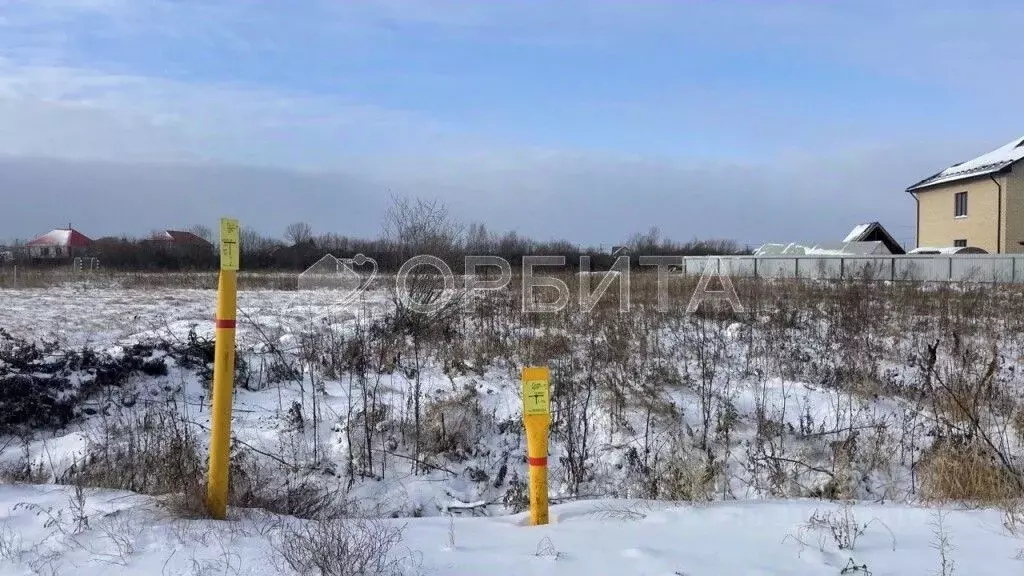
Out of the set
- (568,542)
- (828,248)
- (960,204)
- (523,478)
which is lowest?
(523,478)

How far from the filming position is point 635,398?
7.81m

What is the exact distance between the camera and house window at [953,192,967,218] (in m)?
35.7

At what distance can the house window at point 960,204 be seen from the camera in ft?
117

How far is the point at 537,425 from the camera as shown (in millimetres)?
3932

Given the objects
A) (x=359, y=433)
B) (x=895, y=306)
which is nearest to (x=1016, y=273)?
(x=895, y=306)

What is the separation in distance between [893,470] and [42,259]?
2098 inches

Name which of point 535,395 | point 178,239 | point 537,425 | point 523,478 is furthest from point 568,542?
point 178,239

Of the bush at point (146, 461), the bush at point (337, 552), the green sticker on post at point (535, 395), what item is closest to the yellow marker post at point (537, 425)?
the green sticker on post at point (535, 395)

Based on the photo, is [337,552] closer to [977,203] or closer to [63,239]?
[977,203]

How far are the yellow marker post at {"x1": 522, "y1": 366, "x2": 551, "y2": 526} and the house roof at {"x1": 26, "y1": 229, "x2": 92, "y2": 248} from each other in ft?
214

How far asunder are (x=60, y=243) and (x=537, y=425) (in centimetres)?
6773

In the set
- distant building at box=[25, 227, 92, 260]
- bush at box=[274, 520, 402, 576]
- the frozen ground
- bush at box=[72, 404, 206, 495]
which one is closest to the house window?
the frozen ground

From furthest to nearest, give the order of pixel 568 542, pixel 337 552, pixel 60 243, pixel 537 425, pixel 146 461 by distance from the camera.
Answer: pixel 60 243 < pixel 146 461 < pixel 537 425 < pixel 568 542 < pixel 337 552

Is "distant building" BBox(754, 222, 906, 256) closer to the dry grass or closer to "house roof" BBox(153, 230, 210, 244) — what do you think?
the dry grass
